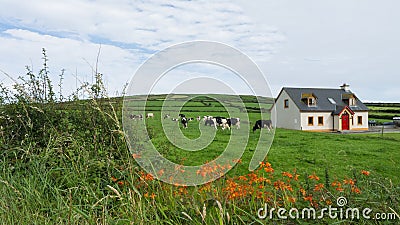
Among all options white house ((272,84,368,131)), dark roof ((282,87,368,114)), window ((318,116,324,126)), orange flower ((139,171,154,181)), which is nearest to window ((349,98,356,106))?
white house ((272,84,368,131))

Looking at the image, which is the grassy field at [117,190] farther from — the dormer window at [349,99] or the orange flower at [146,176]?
the dormer window at [349,99]

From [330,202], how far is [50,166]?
3.24 m

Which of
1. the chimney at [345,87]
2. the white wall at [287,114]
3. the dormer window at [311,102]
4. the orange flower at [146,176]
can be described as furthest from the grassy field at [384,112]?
the orange flower at [146,176]

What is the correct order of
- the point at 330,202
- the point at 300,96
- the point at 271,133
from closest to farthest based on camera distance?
1. the point at 330,202
2. the point at 271,133
3. the point at 300,96

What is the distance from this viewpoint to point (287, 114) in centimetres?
3497

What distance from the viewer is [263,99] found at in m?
4.10

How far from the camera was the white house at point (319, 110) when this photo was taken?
33.3 meters

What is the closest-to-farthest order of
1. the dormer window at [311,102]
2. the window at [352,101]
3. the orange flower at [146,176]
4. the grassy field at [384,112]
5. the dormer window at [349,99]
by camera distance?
1. the orange flower at [146,176]
2. the dormer window at [311,102]
3. the dormer window at [349,99]
4. the window at [352,101]
5. the grassy field at [384,112]

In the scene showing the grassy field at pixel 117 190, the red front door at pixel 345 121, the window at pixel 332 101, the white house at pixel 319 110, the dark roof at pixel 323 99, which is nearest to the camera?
the grassy field at pixel 117 190

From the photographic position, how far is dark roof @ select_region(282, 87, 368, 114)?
1321 inches

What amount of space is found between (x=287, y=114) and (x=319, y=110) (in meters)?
2.87

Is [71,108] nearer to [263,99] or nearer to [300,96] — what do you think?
[263,99]

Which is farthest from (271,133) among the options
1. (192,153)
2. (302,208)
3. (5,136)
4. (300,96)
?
(300,96)

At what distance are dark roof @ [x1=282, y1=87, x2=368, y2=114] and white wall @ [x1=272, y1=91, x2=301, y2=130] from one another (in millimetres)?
497
